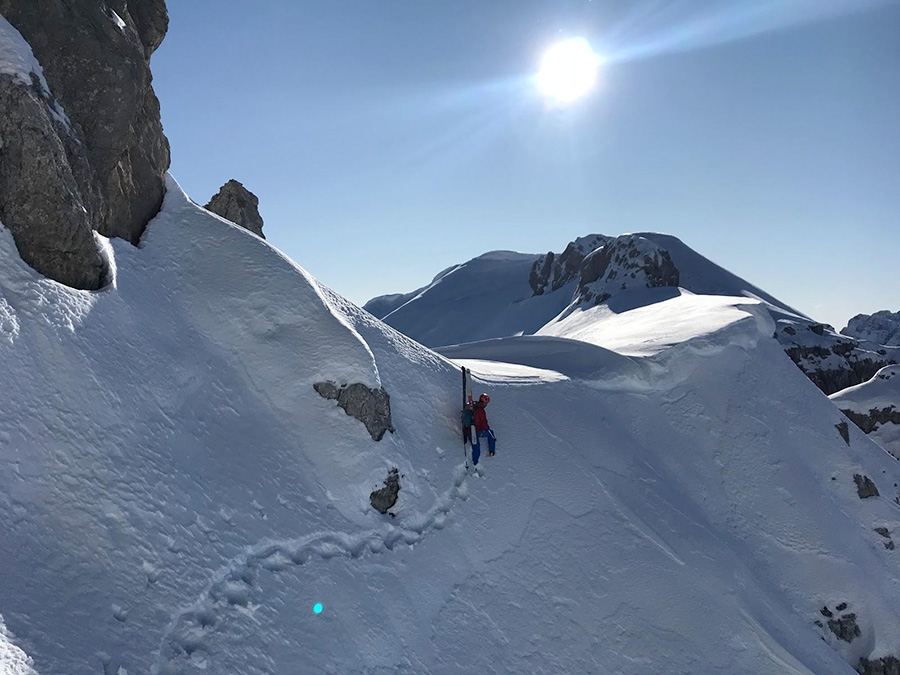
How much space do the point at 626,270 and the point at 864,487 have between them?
42.1 m

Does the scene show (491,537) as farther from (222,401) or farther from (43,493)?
(43,493)

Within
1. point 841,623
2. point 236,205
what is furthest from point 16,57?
point 841,623

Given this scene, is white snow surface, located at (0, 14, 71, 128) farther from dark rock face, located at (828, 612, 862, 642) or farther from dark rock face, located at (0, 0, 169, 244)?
dark rock face, located at (828, 612, 862, 642)

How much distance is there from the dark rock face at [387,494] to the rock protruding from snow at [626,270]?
49571 mm

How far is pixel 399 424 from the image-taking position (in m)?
15.5

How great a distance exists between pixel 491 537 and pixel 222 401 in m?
7.05

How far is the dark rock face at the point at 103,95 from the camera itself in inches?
524

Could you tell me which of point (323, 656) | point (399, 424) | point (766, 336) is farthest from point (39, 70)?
point (766, 336)

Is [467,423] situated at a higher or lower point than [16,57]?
lower

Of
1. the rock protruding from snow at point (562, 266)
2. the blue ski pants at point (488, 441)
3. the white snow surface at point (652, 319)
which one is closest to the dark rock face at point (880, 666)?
the white snow surface at point (652, 319)

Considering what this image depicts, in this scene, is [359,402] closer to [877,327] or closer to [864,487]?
[864,487]

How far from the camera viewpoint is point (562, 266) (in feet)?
317

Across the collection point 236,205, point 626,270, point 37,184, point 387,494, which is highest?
point 626,270

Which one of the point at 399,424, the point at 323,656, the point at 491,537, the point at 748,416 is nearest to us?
the point at 323,656
